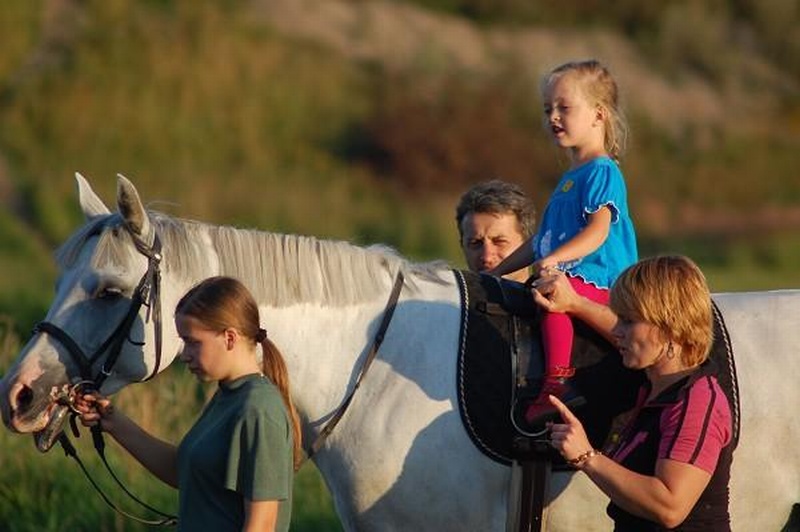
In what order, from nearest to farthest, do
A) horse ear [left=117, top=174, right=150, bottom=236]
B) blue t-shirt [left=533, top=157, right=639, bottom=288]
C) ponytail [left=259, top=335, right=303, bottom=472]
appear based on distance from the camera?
1. ponytail [left=259, top=335, right=303, bottom=472]
2. horse ear [left=117, top=174, right=150, bottom=236]
3. blue t-shirt [left=533, top=157, right=639, bottom=288]

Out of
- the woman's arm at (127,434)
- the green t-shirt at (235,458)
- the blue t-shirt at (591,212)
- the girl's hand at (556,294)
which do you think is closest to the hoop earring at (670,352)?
the girl's hand at (556,294)

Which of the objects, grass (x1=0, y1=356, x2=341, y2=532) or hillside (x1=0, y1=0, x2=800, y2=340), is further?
hillside (x1=0, y1=0, x2=800, y2=340)

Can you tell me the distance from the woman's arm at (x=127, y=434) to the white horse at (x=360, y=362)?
0.10 metres

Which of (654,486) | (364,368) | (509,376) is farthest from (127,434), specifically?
(654,486)

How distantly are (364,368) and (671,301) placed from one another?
3.79 ft

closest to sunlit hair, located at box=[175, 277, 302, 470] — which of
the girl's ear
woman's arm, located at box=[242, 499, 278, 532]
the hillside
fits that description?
the girl's ear

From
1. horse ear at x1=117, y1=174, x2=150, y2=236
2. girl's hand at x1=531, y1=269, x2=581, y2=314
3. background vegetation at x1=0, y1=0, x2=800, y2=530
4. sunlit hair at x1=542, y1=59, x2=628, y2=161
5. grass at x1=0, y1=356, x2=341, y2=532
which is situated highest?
background vegetation at x1=0, y1=0, x2=800, y2=530

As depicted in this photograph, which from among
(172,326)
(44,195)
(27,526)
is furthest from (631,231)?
(44,195)

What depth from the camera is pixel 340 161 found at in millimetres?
27531

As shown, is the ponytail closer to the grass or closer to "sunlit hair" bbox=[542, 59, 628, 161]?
"sunlit hair" bbox=[542, 59, 628, 161]

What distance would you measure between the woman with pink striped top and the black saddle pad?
1.74ft

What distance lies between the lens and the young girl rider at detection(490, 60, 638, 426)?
198 inches

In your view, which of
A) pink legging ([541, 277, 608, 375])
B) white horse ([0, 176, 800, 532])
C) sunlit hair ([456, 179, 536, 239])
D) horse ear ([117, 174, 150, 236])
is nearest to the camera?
horse ear ([117, 174, 150, 236])

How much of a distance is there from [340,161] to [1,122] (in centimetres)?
570
